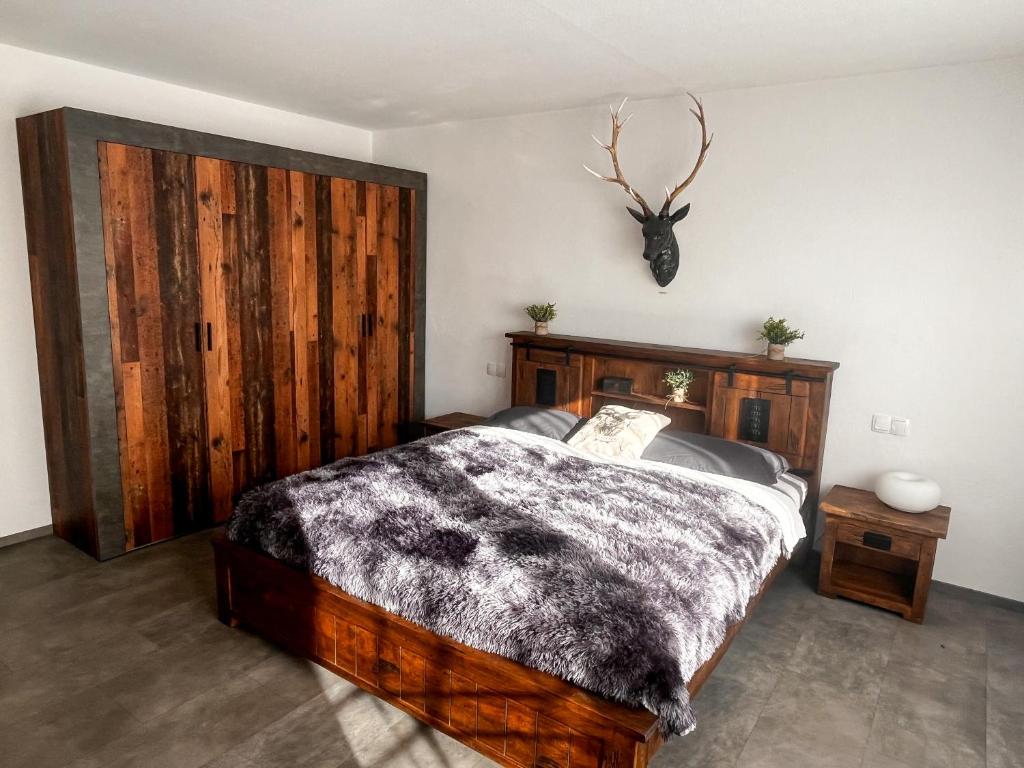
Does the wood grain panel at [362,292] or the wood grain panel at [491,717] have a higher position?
the wood grain panel at [362,292]

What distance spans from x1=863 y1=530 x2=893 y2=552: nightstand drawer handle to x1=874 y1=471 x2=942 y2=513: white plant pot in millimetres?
175

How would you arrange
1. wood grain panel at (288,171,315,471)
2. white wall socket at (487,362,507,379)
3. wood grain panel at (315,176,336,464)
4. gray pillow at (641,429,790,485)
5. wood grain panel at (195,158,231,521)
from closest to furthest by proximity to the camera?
gray pillow at (641,429,790,485), wood grain panel at (195,158,231,521), wood grain panel at (288,171,315,471), wood grain panel at (315,176,336,464), white wall socket at (487,362,507,379)

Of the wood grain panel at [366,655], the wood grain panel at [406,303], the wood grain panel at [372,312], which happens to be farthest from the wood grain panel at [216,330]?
the wood grain panel at [366,655]

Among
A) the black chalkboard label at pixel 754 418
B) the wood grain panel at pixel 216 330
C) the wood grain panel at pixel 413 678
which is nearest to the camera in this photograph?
the wood grain panel at pixel 413 678

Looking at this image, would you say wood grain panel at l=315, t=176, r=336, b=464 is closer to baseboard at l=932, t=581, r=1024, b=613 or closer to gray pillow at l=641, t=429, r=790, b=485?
gray pillow at l=641, t=429, r=790, b=485

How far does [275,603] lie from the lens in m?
2.69

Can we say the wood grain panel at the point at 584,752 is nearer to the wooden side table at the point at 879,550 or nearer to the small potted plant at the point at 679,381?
the wooden side table at the point at 879,550

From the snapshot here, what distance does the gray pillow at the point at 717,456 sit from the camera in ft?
10.7

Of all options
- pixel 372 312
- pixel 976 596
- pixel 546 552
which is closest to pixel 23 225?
pixel 372 312

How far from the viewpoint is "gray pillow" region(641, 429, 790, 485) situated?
3.27 meters

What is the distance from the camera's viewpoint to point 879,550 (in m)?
3.19

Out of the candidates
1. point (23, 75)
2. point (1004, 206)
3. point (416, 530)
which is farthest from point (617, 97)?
point (23, 75)

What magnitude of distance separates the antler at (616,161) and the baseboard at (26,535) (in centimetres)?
356

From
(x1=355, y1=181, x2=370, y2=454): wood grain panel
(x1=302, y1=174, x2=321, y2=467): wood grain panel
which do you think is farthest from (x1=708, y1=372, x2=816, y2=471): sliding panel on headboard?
(x1=302, y1=174, x2=321, y2=467): wood grain panel
